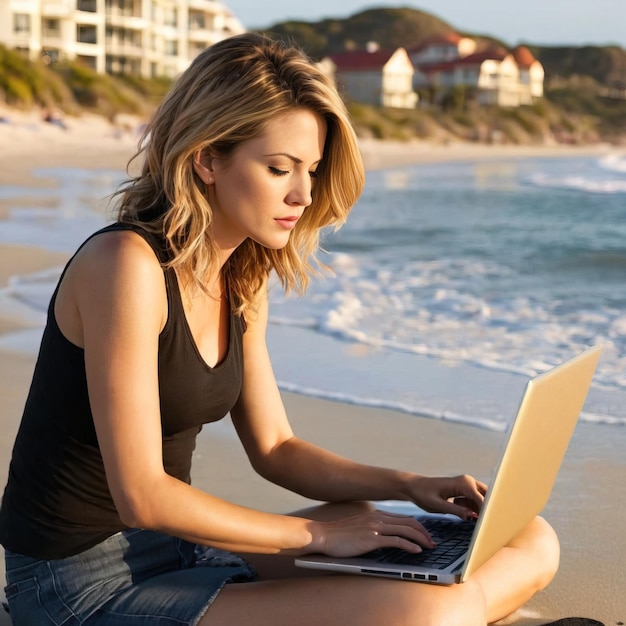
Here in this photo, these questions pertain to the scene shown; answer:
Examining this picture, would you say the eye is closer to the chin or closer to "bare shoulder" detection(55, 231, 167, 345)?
the chin

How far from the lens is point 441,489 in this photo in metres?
2.34

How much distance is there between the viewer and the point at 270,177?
2.11 metres

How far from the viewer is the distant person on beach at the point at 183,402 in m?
1.91

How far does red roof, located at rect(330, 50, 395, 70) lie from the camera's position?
245ft

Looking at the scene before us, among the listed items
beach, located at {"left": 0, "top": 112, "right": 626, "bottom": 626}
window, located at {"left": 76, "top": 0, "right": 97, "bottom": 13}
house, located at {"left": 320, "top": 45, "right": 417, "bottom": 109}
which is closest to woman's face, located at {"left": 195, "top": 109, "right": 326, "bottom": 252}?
beach, located at {"left": 0, "top": 112, "right": 626, "bottom": 626}

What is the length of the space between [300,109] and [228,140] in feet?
0.51

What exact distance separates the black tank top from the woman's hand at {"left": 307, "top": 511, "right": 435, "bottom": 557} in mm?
352

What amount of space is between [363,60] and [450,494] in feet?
250

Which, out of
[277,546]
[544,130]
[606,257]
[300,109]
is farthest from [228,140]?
[544,130]

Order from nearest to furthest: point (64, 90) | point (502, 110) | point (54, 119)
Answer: point (54, 119) → point (64, 90) → point (502, 110)

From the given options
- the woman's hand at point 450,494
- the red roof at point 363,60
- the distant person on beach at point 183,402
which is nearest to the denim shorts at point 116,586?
the distant person on beach at point 183,402

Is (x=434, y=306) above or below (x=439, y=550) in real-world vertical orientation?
below

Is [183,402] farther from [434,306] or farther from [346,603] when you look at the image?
[434,306]

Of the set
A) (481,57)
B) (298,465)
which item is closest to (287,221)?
(298,465)
